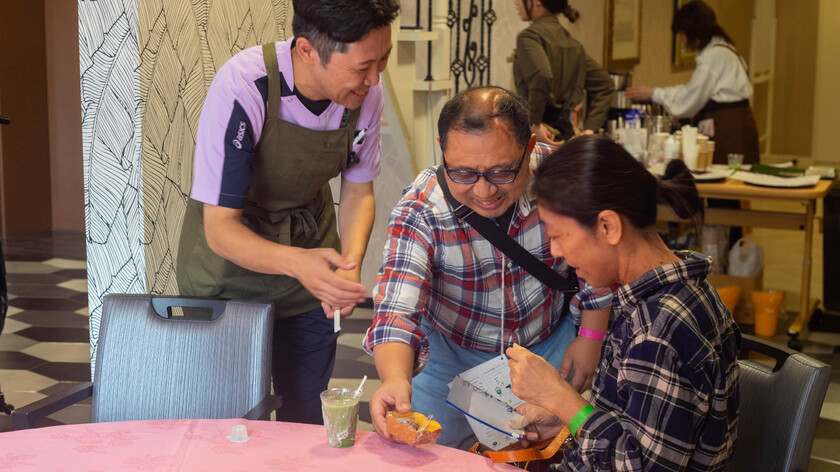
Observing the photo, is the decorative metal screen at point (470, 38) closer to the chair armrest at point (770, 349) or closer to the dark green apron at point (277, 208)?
the dark green apron at point (277, 208)

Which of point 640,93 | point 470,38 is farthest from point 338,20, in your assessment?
point 640,93

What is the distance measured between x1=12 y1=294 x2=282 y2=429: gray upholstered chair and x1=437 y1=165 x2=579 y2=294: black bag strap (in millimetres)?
519

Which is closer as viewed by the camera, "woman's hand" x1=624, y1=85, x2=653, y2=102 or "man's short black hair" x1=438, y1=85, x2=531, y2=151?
"man's short black hair" x1=438, y1=85, x2=531, y2=151

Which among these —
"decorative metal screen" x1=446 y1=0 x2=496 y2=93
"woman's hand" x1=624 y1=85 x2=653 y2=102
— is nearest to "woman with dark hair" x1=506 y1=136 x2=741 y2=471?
"decorative metal screen" x1=446 y1=0 x2=496 y2=93

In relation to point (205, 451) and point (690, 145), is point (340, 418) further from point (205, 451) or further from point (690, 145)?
point (690, 145)

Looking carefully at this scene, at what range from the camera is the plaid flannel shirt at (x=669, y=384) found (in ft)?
4.70

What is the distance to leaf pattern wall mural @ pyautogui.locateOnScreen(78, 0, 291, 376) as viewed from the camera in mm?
2986

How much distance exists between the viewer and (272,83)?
2.06 metres

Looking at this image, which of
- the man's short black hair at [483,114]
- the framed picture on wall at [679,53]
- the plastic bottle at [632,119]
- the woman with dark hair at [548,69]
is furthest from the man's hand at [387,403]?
the framed picture on wall at [679,53]

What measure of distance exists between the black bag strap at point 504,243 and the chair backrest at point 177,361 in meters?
0.52

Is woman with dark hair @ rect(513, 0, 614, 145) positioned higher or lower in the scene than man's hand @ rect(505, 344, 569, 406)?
higher

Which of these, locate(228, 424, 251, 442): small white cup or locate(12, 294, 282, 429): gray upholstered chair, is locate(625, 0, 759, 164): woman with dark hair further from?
locate(228, 424, 251, 442): small white cup

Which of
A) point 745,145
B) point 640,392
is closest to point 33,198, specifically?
point 745,145

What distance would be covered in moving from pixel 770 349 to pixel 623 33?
18.7ft
